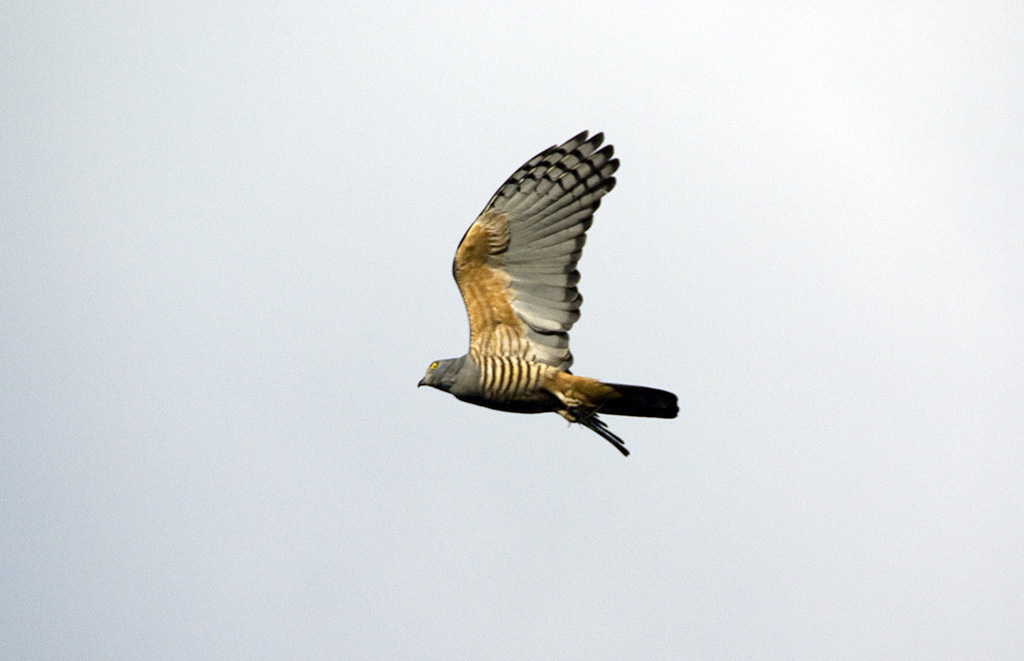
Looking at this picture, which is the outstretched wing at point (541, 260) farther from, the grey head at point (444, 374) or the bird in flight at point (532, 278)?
the grey head at point (444, 374)

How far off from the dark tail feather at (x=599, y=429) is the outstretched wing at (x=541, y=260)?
57cm

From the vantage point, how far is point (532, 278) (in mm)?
8570

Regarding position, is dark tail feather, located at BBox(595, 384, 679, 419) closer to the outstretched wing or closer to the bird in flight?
the bird in flight

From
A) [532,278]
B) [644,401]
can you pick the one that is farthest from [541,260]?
[644,401]

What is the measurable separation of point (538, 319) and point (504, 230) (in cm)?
94

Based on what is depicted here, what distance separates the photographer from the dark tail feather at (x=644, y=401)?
26.3 feet

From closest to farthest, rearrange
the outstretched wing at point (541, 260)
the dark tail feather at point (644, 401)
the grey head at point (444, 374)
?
the dark tail feather at point (644, 401), the grey head at point (444, 374), the outstretched wing at point (541, 260)

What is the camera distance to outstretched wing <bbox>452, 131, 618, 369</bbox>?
8477 mm

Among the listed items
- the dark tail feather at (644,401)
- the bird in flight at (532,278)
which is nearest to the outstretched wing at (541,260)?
the bird in flight at (532,278)

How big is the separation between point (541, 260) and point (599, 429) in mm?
1750

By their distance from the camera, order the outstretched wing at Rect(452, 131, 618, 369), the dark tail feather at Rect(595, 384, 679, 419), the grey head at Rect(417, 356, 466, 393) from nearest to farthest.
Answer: the dark tail feather at Rect(595, 384, 679, 419) → the grey head at Rect(417, 356, 466, 393) → the outstretched wing at Rect(452, 131, 618, 369)

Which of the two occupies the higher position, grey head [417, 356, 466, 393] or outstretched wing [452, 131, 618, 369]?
outstretched wing [452, 131, 618, 369]

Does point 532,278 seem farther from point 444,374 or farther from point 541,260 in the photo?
point 444,374

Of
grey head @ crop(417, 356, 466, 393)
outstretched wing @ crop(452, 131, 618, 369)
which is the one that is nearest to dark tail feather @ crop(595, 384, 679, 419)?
outstretched wing @ crop(452, 131, 618, 369)
